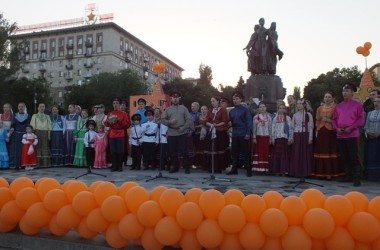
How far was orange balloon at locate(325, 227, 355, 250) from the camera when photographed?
2959mm

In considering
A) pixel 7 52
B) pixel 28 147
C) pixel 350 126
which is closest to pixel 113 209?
pixel 350 126

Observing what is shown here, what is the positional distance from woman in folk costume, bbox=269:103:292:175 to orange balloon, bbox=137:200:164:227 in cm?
543

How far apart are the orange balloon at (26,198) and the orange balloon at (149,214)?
1279mm

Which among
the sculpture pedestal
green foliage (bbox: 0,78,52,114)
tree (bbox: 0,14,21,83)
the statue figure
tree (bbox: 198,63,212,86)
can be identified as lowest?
the sculpture pedestal

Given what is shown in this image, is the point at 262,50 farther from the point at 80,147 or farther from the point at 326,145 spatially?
the point at 80,147

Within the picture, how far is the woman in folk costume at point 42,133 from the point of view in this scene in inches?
407

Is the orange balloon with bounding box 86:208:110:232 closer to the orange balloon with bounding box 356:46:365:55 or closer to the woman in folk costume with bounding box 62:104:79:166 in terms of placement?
the woman in folk costume with bounding box 62:104:79:166

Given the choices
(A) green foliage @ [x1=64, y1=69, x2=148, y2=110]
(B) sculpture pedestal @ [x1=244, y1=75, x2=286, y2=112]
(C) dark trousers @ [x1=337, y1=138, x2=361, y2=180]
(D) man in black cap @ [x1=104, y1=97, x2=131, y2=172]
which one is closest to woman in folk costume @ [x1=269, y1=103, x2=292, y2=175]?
(C) dark trousers @ [x1=337, y1=138, x2=361, y2=180]

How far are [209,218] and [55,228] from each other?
63.2 inches

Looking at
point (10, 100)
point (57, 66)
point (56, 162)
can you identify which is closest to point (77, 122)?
point (56, 162)

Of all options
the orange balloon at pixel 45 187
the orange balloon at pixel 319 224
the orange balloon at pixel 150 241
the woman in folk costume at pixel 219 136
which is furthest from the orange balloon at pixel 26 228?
the woman in folk costume at pixel 219 136

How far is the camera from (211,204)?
3256 mm

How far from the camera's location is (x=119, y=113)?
948 centimetres

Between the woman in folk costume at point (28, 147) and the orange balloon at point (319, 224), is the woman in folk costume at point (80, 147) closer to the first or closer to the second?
the woman in folk costume at point (28, 147)
